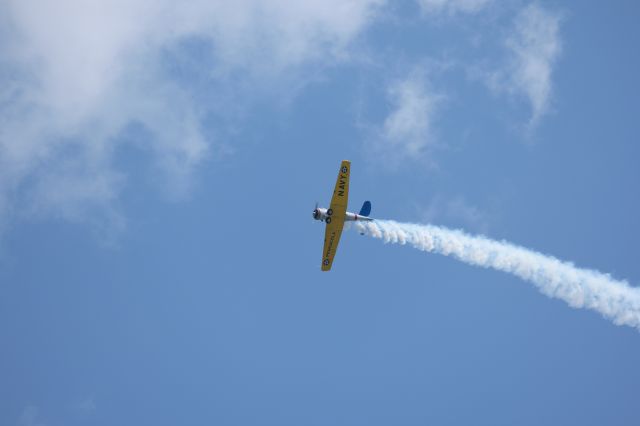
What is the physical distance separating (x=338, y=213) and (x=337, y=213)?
0.07m

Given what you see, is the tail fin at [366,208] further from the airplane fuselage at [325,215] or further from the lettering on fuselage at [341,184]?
the lettering on fuselage at [341,184]

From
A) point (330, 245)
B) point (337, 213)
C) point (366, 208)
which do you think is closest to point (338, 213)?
point (337, 213)

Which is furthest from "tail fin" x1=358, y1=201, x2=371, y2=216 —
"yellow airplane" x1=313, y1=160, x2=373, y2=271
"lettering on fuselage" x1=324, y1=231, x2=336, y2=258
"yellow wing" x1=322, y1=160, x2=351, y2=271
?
"lettering on fuselage" x1=324, y1=231, x2=336, y2=258

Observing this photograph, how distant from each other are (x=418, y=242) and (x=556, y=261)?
9024 mm

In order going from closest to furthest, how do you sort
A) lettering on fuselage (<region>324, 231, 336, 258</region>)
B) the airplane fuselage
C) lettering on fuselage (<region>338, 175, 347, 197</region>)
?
1. lettering on fuselage (<region>338, 175, 347, 197</region>)
2. the airplane fuselage
3. lettering on fuselage (<region>324, 231, 336, 258</region>)

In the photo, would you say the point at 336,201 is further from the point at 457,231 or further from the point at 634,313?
the point at 634,313

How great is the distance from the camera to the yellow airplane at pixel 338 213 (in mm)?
51969

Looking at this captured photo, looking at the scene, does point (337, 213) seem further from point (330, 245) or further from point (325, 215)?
point (330, 245)

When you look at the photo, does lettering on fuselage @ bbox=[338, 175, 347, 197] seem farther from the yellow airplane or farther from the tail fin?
the tail fin

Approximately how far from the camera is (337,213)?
52625 millimetres

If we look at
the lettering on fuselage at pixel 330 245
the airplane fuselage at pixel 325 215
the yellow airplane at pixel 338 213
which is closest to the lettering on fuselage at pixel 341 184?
the yellow airplane at pixel 338 213

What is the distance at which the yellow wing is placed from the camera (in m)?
52.0

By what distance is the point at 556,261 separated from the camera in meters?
52.5

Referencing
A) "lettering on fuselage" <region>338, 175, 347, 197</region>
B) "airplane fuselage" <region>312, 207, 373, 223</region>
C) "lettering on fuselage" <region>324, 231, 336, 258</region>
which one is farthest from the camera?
"lettering on fuselage" <region>324, 231, 336, 258</region>
